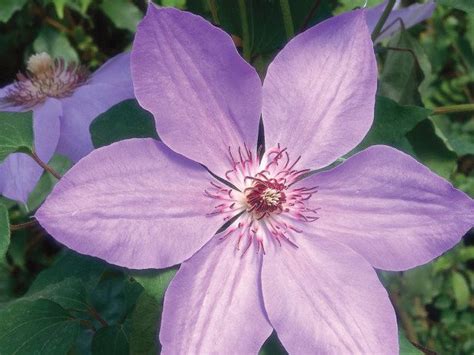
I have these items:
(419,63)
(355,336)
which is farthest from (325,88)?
(419,63)

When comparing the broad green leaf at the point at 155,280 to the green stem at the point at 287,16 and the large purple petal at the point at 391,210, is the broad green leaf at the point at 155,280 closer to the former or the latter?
the large purple petal at the point at 391,210

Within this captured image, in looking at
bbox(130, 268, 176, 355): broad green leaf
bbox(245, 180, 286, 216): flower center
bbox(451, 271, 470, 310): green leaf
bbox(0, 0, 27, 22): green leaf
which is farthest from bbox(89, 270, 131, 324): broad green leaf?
bbox(451, 271, 470, 310): green leaf

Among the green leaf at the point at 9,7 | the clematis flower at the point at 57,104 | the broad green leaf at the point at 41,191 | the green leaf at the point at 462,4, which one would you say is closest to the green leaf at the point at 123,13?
the green leaf at the point at 9,7

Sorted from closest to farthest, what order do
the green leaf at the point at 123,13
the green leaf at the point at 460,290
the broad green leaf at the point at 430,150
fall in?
1. the broad green leaf at the point at 430,150
2. the green leaf at the point at 123,13
3. the green leaf at the point at 460,290

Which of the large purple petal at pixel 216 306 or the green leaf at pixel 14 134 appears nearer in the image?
the large purple petal at pixel 216 306

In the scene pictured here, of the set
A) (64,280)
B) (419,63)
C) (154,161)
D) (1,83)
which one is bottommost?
(1,83)

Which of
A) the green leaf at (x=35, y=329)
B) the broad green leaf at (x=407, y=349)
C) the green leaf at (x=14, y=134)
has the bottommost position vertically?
the broad green leaf at (x=407, y=349)

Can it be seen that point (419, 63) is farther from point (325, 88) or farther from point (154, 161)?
point (154, 161)
